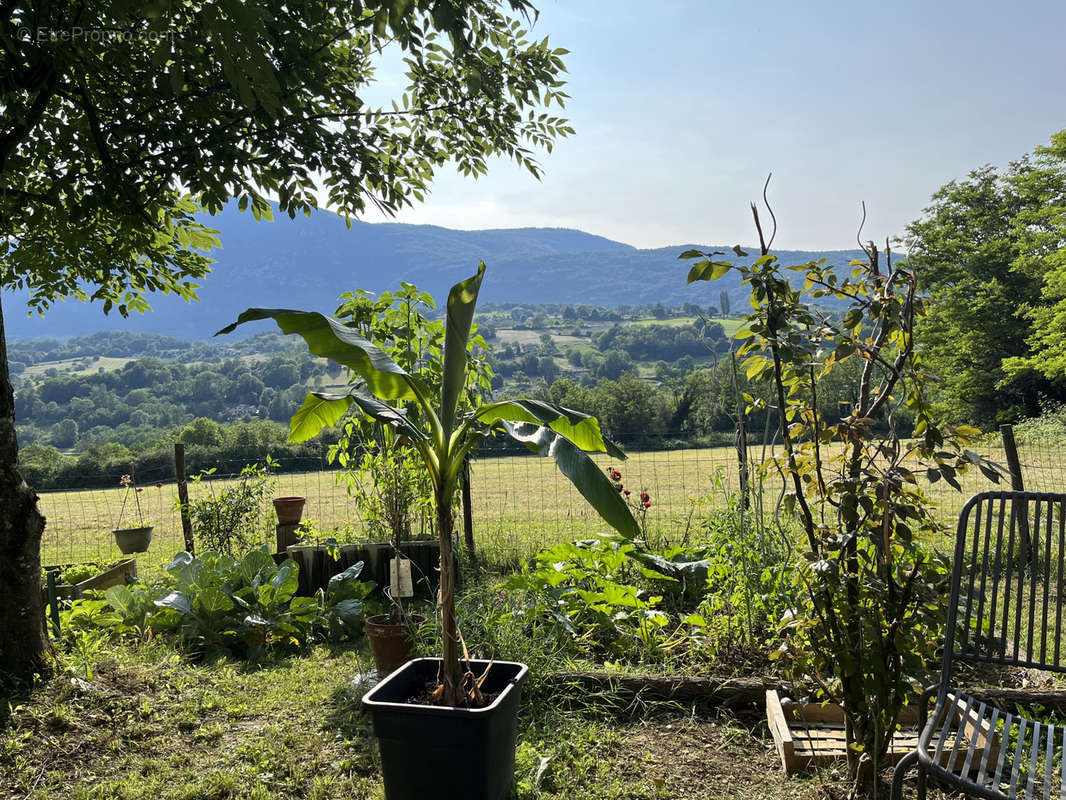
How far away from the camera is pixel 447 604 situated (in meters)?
2.47

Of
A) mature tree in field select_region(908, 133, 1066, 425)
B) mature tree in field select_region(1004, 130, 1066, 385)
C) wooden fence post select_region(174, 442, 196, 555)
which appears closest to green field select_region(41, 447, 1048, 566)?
wooden fence post select_region(174, 442, 196, 555)

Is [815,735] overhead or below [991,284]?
below

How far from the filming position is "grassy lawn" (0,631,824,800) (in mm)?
2865

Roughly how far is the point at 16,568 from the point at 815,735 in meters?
4.00

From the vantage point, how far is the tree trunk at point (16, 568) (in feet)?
11.2

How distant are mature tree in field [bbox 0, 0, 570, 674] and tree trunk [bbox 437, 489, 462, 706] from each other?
1.67 m

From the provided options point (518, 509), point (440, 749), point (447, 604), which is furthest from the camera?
point (518, 509)

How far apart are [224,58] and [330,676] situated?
3.59 m

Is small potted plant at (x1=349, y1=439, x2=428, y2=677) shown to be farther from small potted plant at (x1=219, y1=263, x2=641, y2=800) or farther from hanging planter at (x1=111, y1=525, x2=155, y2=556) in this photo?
hanging planter at (x1=111, y1=525, x2=155, y2=556)

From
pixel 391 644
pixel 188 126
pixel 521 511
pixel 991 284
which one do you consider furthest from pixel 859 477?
pixel 991 284

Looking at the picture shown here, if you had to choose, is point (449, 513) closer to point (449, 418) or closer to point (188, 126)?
point (449, 418)

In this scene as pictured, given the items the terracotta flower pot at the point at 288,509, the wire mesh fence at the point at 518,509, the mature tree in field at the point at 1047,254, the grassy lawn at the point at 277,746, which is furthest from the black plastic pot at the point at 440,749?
the mature tree in field at the point at 1047,254

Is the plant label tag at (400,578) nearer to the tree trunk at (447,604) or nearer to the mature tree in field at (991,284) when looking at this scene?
the tree trunk at (447,604)

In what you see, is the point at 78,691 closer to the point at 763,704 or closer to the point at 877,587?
the point at 763,704
